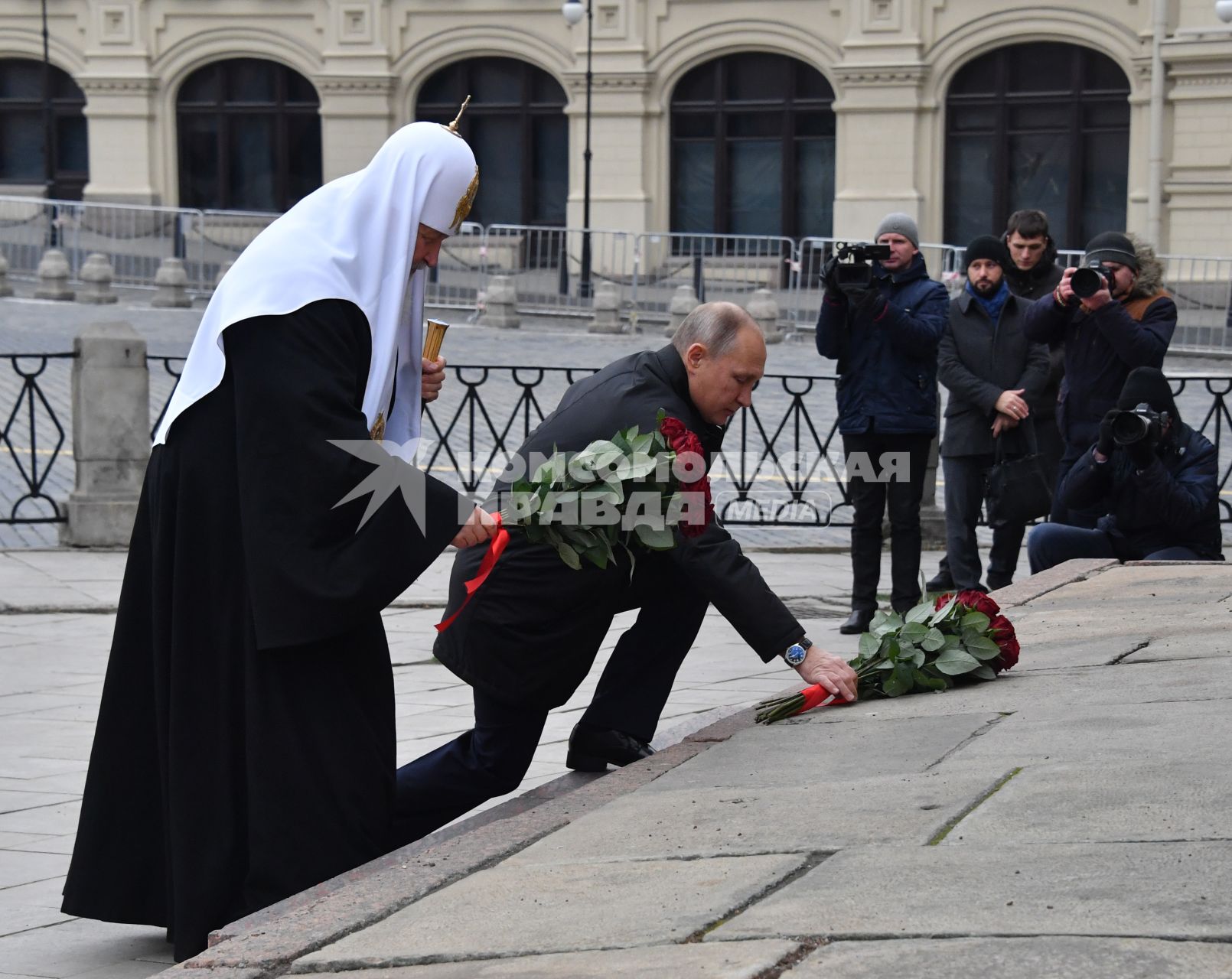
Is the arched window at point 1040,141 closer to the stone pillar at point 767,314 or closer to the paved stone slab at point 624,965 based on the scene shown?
the stone pillar at point 767,314

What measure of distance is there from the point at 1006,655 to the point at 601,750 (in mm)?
1241

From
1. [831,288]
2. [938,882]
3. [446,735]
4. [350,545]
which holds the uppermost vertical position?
[831,288]

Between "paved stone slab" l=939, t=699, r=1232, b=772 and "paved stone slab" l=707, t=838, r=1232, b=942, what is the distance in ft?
2.53

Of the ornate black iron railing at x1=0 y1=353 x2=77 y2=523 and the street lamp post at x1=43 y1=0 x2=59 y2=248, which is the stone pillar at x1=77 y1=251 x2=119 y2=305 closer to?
the street lamp post at x1=43 y1=0 x2=59 y2=248

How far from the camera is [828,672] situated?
5.14 meters

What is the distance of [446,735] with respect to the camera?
644 cm

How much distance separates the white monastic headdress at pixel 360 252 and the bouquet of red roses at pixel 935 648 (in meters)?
1.84

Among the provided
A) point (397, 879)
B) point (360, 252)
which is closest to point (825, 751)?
point (397, 879)

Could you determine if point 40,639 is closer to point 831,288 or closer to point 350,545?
point 831,288

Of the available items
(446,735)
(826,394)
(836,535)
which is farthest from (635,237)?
(446,735)

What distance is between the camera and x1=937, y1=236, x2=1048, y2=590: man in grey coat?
8.54 m

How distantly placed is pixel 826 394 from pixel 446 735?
31.1 ft

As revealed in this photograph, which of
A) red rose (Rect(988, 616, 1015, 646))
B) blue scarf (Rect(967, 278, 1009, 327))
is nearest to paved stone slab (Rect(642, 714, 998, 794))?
red rose (Rect(988, 616, 1015, 646))

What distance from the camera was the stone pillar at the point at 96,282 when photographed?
2669cm
